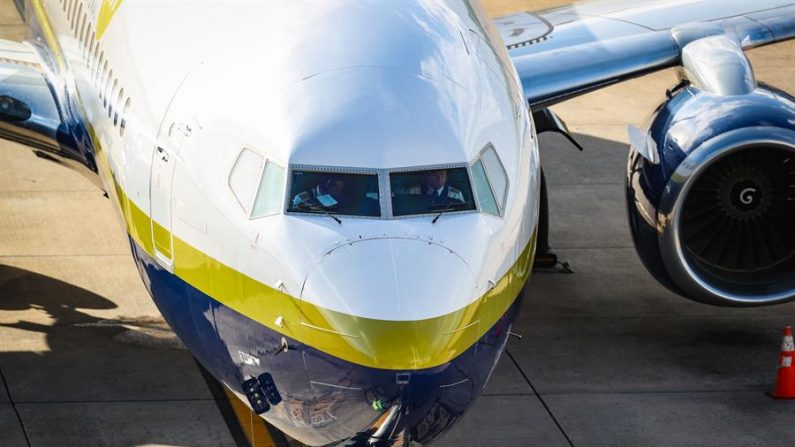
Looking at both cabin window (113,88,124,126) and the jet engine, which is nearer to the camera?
cabin window (113,88,124,126)

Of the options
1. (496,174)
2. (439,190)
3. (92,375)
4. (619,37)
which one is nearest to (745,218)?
(619,37)

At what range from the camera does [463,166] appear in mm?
7805

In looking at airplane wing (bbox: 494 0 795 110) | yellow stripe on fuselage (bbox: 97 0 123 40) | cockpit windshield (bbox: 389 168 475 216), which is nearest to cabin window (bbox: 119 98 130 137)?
yellow stripe on fuselage (bbox: 97 0 123 40)

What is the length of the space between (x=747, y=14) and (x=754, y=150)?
1.88m

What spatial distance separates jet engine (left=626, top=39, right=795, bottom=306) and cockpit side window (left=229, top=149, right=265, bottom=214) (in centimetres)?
436

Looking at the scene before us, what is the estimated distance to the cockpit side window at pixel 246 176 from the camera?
7.79m

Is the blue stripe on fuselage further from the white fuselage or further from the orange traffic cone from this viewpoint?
the orange traffic cone

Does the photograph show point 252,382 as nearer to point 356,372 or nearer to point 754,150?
point 356,372

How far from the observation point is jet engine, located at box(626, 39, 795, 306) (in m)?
11.2

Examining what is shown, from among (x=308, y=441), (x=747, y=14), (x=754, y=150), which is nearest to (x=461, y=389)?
(x=308, y=441)

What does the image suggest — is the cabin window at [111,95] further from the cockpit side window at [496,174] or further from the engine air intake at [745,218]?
the engine air intake at [745,218]

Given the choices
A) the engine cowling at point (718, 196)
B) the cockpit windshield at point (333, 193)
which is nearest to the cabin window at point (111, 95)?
the cockpit windshield at point (333, 193)

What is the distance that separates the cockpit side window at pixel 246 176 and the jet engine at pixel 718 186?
4.36 meters

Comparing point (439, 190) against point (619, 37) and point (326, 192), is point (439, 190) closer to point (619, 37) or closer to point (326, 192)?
point (326, 192)
